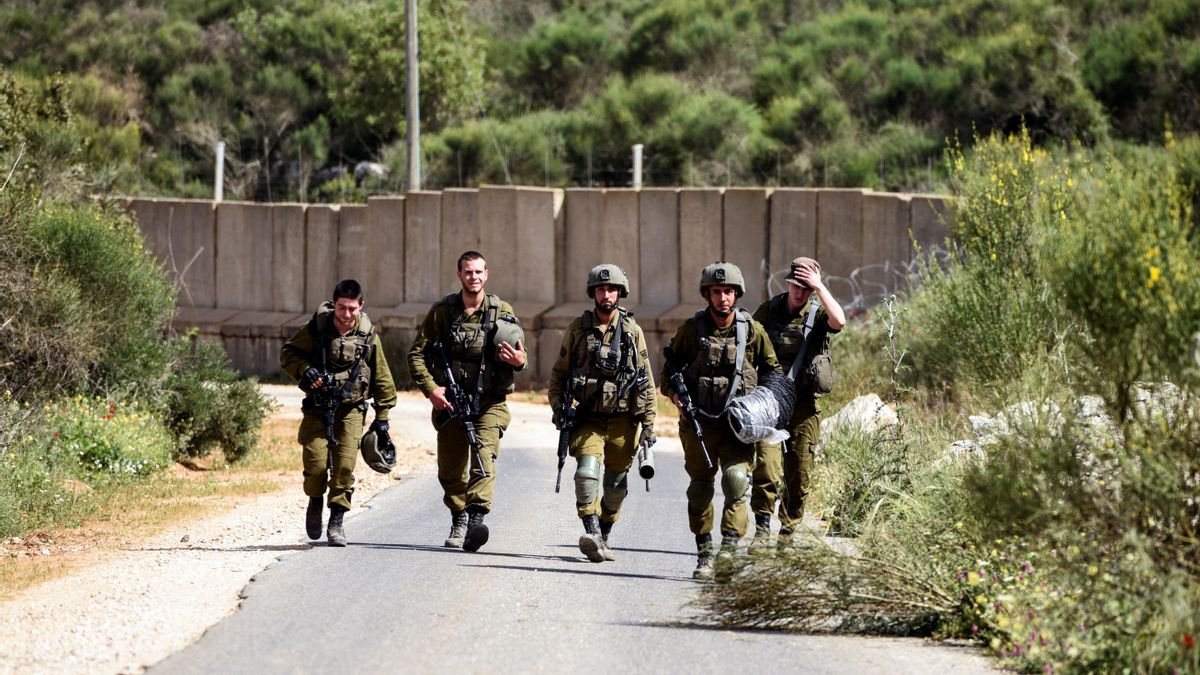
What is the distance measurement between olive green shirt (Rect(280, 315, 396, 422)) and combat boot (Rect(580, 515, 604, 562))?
1546 millimetres

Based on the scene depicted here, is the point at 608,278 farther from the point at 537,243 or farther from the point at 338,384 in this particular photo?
the point at 537,243

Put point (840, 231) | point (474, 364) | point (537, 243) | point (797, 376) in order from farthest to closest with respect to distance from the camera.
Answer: point (537, 243)
point (840, 231)
point (474, 364)
point (797, 376)

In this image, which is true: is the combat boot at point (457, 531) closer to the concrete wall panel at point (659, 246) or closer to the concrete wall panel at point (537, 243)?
the concrete wall panel at point (659, 246)

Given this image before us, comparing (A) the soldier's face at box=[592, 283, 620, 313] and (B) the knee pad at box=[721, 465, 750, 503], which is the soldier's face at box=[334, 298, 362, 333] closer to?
(A) the soldier's face at box=[592, 283, 620, 313]

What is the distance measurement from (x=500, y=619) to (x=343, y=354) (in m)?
3.01

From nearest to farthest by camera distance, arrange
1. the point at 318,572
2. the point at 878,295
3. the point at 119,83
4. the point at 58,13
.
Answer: the point at 318,572 < the point at 878,295 < the point at 119,83 < the point at 58,13

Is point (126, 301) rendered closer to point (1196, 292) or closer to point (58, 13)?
point (1196, 292)

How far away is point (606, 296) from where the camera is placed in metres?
9.84

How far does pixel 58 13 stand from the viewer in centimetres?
5259

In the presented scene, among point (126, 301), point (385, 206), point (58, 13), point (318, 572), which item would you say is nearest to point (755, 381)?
point (318, 572)

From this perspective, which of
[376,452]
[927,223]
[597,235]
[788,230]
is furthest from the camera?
[597,235]

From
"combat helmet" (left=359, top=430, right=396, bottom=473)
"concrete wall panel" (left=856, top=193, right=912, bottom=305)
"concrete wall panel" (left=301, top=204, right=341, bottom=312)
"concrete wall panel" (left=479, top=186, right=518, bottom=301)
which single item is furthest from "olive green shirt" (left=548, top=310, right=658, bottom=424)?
"concrete wall panel" (left=301, top=204, right=341, bottom=312)

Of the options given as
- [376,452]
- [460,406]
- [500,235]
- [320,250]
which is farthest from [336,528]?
[320,250]

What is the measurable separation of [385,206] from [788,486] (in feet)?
60.5
